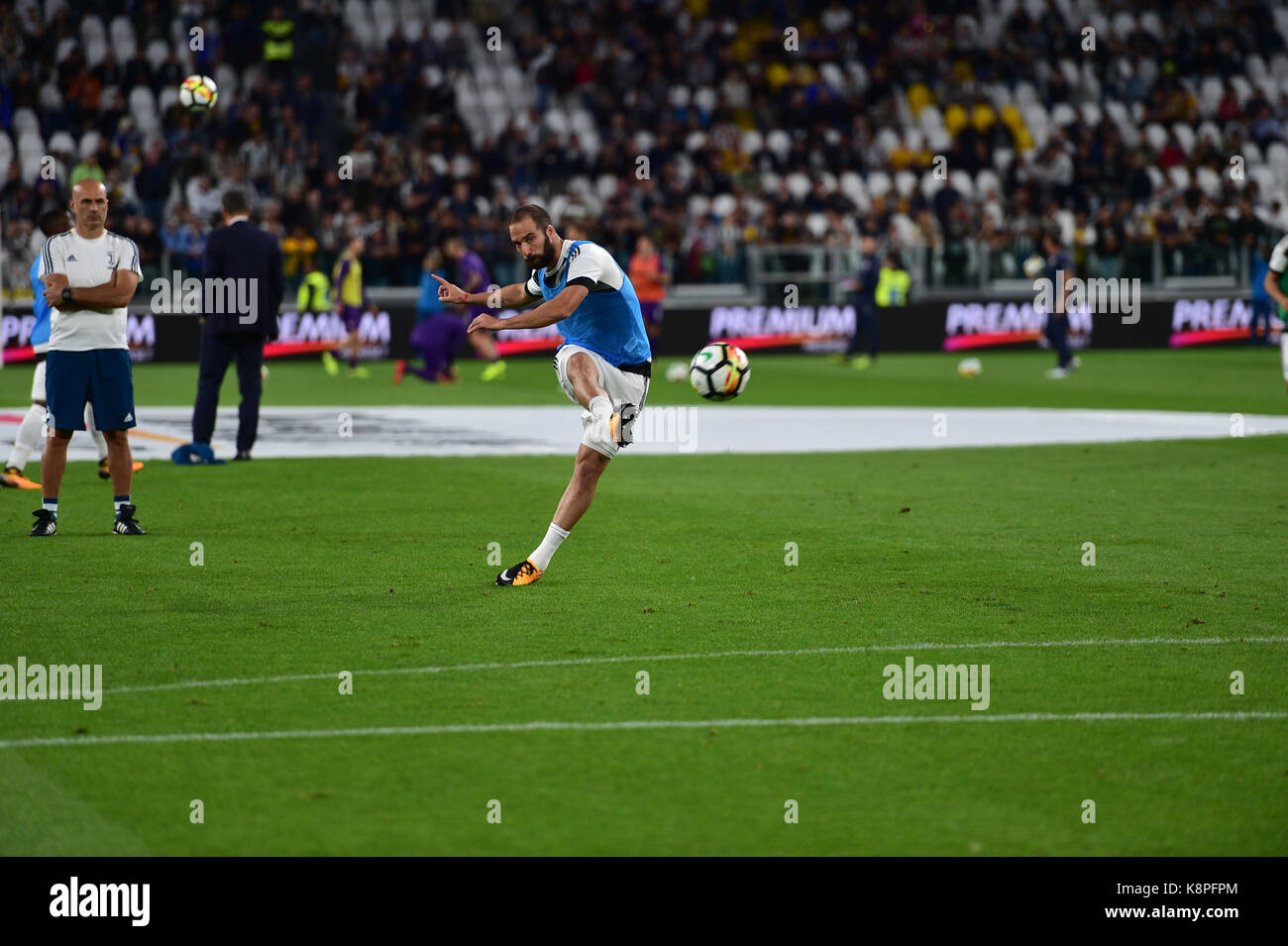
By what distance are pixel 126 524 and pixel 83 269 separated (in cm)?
170

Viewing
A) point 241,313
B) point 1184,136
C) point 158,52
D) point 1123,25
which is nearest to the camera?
point 241,313

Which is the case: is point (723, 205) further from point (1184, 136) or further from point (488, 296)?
point (488, 296)

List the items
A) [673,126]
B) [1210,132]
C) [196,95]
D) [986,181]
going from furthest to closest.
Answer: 1. [1210,132]
2. [986,181]
3. [673,126]
4. [196,95]

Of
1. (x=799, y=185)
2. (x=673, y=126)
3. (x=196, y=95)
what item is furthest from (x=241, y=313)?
(x=799, y=185)

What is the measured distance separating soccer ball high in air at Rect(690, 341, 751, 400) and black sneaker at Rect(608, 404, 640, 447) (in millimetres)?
1173

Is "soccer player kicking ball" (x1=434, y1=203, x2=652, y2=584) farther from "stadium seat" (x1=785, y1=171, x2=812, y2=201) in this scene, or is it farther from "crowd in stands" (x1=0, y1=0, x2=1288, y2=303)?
"stadium seat" (x1=785, y1=171, x2=812, y2=201)

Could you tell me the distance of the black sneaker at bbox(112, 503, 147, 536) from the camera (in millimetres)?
11117

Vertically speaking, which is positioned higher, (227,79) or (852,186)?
(227,79)

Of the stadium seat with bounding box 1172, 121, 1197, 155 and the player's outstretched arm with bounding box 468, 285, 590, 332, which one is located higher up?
the stadium seat with bounding box 1172, 121, 1197, 155

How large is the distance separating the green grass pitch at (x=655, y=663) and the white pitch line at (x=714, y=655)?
3cm

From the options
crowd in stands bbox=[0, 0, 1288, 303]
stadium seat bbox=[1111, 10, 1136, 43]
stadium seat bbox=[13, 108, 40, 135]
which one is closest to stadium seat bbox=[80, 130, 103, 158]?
crowd in stands bbox=[0, 0, 1288, 303]

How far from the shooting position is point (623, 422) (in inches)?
383
